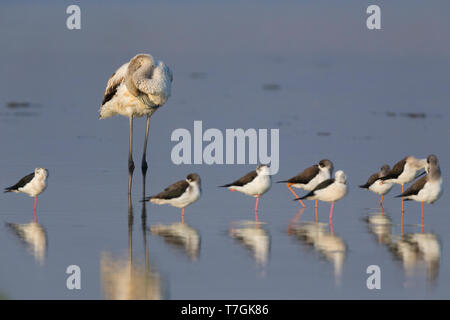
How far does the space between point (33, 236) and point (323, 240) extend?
3.35 metres

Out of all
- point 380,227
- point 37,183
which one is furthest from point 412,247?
point 37,183

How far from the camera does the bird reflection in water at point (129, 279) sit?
30.1 feet

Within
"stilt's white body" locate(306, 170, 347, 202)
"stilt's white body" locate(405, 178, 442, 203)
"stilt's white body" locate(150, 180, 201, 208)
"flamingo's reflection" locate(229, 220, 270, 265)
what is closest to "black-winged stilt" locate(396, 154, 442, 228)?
"stilt's white body" locate(405, 178, 442, 203)

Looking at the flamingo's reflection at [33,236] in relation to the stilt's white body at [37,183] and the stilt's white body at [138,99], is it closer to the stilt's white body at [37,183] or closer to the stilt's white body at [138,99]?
the stilt's white body at [37,183]

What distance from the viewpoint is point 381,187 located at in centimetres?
1423

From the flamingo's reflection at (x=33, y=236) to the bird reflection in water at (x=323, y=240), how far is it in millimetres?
2929

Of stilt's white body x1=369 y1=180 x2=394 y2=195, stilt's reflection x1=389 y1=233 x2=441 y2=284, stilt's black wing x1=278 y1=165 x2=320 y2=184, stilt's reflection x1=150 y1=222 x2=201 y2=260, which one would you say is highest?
stilt's black wing x1=278 y1=165 x2=320 y2=184

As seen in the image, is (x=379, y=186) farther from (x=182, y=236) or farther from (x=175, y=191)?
(x=182, y=236)

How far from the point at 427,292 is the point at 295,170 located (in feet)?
26.9

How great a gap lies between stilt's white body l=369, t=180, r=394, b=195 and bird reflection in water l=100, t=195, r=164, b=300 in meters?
4.55

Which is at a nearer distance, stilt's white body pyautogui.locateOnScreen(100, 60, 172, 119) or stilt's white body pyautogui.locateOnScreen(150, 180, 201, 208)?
stilt's white body pyautogui.locateOnScreen(150, 180, 201, 208)

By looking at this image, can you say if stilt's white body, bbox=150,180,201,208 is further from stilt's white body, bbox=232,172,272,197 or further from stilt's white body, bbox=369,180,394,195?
stilt's white body, bbox=369,180,394,195

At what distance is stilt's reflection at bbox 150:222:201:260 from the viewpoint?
1102 centimetres
